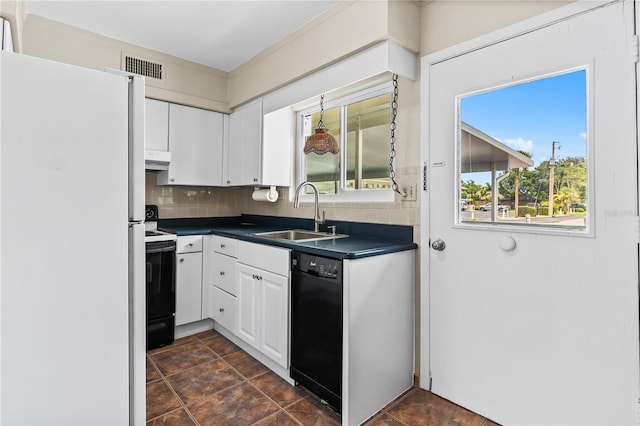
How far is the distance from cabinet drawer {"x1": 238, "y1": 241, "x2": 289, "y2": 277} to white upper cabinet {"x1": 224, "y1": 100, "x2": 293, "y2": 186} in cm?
76

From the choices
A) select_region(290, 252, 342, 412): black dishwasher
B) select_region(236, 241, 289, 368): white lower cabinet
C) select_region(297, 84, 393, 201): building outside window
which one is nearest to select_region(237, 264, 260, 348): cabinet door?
select_region(236, 241, 289, 368): white lower cabinet

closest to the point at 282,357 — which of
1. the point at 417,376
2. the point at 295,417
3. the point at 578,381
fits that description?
the point at 295,417

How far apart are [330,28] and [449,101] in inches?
37.5

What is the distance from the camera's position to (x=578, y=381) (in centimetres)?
153

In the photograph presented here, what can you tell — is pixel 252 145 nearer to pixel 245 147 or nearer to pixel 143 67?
pixel 245 147

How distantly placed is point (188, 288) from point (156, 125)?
4.82ft

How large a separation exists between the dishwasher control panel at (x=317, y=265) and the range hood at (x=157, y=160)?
1.68 m

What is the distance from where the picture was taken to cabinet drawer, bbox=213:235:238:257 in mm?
2666

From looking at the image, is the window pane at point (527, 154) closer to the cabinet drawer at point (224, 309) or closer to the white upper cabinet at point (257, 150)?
the white upper cabinet at point (257, 150)

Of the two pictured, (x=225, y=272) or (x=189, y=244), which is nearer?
(x=225, y=272)

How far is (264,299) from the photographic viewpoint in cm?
→ 230

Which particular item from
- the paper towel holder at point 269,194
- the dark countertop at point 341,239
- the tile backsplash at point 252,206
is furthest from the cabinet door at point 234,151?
the dark countertop at point 341,239

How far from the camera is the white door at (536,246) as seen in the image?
142cm

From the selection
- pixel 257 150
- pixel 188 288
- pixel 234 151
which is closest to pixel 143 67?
pixel 234 151
